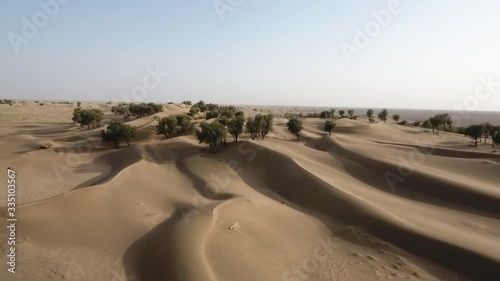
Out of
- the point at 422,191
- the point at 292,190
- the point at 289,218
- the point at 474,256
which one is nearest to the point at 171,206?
the point at 289,218

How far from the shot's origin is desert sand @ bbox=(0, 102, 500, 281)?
13016mm

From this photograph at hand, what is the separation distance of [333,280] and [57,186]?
22.2m

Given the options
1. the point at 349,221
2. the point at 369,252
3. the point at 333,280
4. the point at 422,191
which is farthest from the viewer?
the point at 422,191

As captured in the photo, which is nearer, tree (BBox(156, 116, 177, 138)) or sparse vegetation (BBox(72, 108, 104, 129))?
tree (BBox(156, 116, 177, 138))

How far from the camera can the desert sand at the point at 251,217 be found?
1302 centimetres

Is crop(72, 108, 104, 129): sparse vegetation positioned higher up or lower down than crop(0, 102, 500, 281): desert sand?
higher up

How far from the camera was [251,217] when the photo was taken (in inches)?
703

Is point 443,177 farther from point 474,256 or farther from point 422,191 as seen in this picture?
point 474,256

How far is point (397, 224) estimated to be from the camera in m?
17.0

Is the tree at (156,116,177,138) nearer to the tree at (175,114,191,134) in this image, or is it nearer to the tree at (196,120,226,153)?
the tree at (175,114,191,134)

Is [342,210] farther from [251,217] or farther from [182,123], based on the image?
[182,123]
